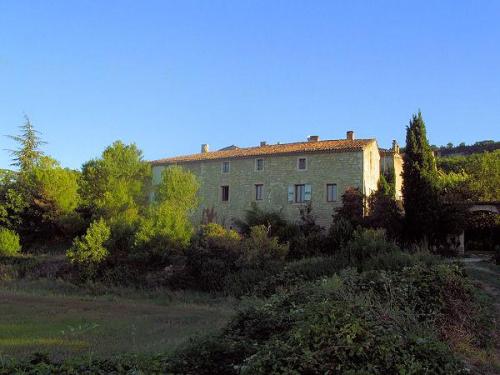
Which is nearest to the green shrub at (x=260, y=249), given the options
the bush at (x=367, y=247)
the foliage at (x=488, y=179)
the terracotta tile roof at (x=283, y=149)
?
the bush at (x=367, y=247)

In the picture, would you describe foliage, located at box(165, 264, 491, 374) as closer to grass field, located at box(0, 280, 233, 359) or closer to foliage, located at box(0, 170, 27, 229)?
grass field, located at box(0, 280, 233, 359)

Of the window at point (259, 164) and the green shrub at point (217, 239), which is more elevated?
the window at point (259, 164)

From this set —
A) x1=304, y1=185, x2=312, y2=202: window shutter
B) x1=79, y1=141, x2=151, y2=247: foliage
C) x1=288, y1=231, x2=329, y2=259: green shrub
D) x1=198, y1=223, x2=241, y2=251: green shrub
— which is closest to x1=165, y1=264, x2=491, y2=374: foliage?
x1=198, y1=223, x2=241, y2=251: green shrub

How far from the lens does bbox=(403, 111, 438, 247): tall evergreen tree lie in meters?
33.1

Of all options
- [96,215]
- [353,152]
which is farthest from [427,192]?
[96,215]

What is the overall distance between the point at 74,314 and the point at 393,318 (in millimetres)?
12454

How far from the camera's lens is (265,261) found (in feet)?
83.4

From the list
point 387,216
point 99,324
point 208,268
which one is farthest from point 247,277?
point 387,216

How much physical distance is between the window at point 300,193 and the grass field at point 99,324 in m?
19.6

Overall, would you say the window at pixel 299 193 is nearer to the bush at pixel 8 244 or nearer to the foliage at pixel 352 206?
the foliage at pixel 352 206

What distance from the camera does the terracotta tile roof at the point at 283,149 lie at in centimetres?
4038

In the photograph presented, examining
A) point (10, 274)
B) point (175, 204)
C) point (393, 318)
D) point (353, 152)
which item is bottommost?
point (10, 274)

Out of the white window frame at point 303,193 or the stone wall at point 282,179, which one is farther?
the white window frame at point 303,193

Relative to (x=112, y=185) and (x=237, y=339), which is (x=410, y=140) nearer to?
(x=112, y=185)
